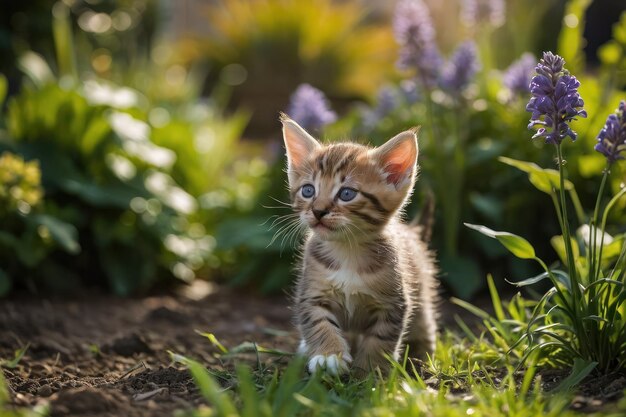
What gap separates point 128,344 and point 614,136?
2.20 metres

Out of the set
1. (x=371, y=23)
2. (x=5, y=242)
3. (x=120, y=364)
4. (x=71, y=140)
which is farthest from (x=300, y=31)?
(x=120, y=364)

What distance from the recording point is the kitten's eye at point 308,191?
2929 millimetres

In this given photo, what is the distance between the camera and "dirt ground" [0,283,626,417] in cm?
247

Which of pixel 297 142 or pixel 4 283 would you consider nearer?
pixel 297 142

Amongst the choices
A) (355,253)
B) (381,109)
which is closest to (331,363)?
(355,253)

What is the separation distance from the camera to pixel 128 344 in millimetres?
3498

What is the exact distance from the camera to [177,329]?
4.16 metres

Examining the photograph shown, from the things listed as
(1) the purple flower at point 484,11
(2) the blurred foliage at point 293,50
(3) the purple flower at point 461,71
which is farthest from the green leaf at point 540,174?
(2) the blurred foliage at point 293,50

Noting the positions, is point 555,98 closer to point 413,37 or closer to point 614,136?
point 614,136

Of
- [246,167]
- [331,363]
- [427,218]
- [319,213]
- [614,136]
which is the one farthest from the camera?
[246,167]

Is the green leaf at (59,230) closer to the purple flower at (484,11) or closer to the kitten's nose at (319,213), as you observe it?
the kitten's nose at (319,213)

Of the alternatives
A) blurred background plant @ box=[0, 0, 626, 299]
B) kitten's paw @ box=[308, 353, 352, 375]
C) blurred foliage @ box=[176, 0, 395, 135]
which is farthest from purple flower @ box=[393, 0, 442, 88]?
blurred foliage @ box=[176, 0, 395, 135]

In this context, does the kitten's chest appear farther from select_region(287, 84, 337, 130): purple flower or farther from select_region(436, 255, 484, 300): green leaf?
select_region(287, 84, 337, 130): purple flower

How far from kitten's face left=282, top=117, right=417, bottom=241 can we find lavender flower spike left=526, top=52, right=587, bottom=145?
49 centimetres
